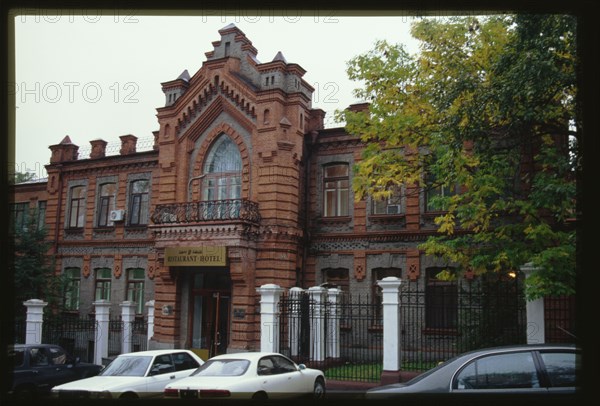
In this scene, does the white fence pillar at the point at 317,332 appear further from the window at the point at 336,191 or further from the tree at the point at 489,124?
the window at the point at 336,191

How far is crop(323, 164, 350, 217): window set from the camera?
2056 centimetres

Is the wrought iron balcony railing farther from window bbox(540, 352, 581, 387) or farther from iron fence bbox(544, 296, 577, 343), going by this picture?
window bbox(540, 352, 581, 387)

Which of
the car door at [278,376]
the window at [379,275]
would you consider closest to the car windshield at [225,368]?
the car door at [278,376]

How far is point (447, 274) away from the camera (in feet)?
45.1

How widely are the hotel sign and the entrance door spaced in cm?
142

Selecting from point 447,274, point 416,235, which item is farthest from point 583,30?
point 416,235

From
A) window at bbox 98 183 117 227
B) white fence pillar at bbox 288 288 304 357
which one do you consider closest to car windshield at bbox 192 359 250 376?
white fence pillar at bbox 288 288 304 357

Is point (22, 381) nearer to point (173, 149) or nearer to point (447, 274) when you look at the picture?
point (447, 274)

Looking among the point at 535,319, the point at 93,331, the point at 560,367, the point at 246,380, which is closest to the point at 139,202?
the point at 93,331

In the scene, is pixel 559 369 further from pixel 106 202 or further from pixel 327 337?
pixel 106 202

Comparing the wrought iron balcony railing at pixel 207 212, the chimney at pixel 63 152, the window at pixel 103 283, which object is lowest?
the window at pixel 103 283

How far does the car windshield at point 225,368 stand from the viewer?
32.1ft

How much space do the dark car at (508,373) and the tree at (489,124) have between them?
14.2 feet
